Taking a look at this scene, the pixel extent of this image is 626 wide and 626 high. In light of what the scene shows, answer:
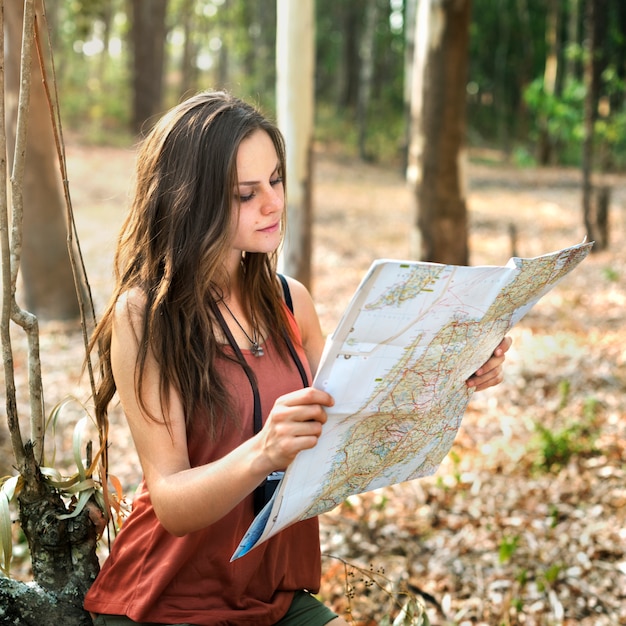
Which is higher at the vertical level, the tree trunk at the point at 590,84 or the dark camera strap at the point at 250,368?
the tree trunk at the point at 590,84

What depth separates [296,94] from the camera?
5.34 metres

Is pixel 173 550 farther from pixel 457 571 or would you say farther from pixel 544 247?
pixel 544 247

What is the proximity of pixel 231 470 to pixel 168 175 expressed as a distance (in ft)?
2.16

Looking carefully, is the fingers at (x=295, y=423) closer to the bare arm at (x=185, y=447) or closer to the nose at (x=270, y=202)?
the bare arm at (x=185, y=447)

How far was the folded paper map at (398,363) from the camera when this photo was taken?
4.23ft

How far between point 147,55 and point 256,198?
19.4 metres

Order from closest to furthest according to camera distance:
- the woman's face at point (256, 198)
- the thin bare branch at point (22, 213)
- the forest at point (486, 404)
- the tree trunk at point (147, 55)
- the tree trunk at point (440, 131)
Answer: the thin bare branch at point (22, 213), the woman's face at point (256, 198), the forest at point (486, 404), the tree trunk at point (440, 131), the tree trunk at point (147, 55)

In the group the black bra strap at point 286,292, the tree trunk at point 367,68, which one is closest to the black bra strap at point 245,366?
the black bra strap at point 286,292

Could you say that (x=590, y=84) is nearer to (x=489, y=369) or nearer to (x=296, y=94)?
(x=296, y=94)

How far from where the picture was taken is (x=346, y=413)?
4.62 ft

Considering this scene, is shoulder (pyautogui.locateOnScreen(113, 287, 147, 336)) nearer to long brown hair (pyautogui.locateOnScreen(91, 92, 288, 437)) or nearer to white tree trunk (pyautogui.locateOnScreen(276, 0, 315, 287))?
long brown hair (pyautogui.locateOnScreen(91, 92, 288, 437))

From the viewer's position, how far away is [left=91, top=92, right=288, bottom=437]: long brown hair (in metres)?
1.61

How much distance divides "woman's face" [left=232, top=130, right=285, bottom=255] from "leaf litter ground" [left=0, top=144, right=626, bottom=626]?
336 mm

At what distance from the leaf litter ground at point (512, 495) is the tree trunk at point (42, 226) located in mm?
247
